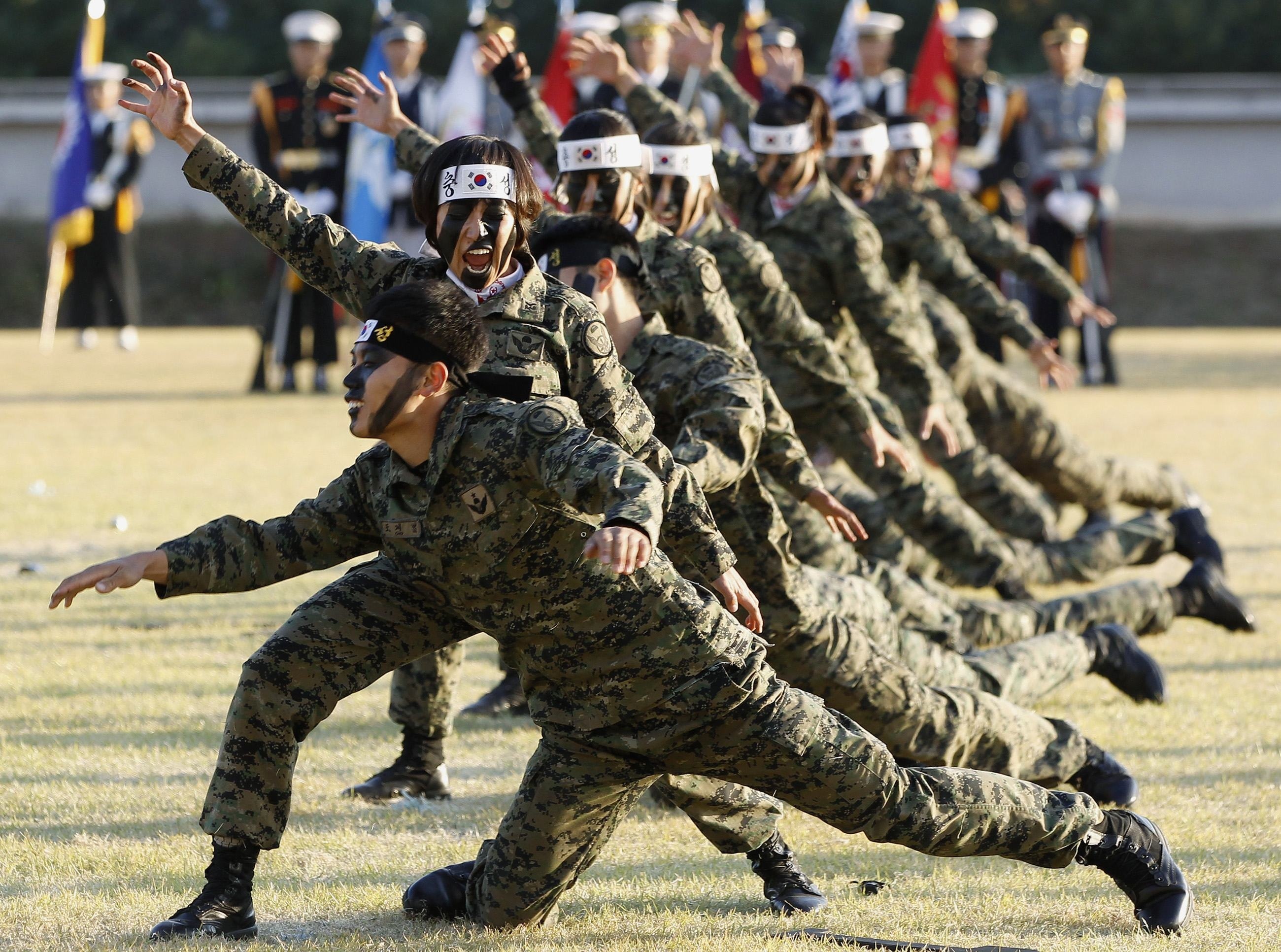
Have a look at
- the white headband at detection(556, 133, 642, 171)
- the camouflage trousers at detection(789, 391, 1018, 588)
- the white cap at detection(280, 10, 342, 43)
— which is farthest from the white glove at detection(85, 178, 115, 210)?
the white headband at detection(556, 133, 642, 171)

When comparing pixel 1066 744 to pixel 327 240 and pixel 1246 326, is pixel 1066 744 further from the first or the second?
pixel 1246 326

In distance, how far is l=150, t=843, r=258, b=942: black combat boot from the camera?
144 inches

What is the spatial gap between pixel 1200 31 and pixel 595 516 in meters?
28.1

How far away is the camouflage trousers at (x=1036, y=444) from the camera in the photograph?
314 inches

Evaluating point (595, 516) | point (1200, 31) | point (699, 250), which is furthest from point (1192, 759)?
point (1200, 31)

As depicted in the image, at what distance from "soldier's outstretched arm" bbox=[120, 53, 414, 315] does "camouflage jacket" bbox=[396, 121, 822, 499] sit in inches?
24.0

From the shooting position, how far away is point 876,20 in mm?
14703

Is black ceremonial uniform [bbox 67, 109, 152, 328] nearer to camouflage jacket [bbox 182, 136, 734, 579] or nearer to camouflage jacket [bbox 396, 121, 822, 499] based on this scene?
Result: camouflage jacket [bbox 396, 121, 822, 499]

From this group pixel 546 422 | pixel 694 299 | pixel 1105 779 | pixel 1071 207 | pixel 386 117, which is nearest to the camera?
pixel 546 422

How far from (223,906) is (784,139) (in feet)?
13.1

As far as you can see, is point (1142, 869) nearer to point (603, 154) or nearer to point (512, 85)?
point (603, 154)

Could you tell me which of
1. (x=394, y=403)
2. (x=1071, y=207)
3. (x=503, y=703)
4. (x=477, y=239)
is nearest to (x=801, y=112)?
(x=503, y=703)

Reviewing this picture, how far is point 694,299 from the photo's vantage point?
5.02 metres

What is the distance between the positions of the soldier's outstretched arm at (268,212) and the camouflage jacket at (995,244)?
5.03m
